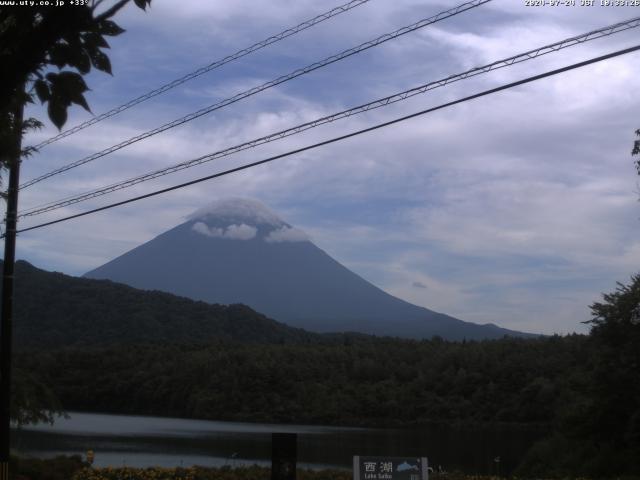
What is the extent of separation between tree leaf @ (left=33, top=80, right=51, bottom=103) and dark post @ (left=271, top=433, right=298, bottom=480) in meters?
7.78

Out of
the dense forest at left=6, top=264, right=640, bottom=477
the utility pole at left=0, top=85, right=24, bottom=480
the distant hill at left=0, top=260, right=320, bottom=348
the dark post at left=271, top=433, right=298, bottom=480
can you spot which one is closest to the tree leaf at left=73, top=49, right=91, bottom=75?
the dark post at left=271, top=433, right=298, bottom=480

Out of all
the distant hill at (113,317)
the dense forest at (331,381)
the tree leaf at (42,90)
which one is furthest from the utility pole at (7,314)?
the distant hill at (113,317)

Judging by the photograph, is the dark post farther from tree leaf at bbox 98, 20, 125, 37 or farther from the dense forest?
the dense forest

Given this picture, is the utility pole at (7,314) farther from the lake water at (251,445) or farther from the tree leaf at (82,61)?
the tree leaf at (82,61)

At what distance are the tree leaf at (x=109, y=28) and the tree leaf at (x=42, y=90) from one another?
0.36m

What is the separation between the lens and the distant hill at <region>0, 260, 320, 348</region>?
76000 mm

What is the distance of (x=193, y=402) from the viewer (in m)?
55.9

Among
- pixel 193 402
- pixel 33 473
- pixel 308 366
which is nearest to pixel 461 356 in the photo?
pixel 308 366

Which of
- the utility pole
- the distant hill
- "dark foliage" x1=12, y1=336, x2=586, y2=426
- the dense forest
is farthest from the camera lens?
the distant hill

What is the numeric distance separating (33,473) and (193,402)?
38.9 m

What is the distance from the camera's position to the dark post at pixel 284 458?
35.5ft

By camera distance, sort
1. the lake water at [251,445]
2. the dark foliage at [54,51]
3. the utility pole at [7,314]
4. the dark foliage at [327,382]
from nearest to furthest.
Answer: the dark foliage at [54,51] < the utility pole at [7,314] < the lake water at [251,445] < the dark foliage at [327,382]

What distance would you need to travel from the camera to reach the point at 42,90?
3906 mm

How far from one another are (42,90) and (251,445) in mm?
28588
